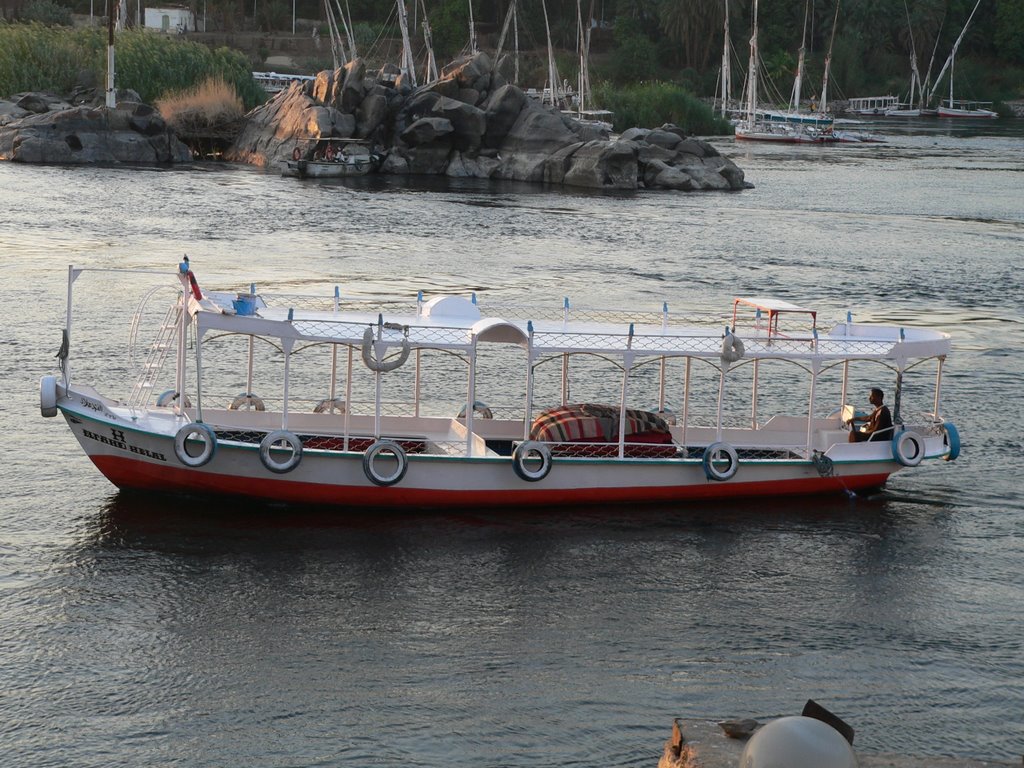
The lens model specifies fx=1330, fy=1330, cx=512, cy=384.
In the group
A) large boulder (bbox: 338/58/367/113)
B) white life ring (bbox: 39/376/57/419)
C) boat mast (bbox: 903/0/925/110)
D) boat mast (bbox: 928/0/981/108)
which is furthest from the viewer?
boat mast (bbox: 928/0/981/108)

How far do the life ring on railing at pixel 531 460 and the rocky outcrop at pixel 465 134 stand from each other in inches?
2461

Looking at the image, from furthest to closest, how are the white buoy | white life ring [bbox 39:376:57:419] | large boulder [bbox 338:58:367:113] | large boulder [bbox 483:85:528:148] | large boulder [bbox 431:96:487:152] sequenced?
large boulder [bbox 338:58:367:113] < large boulder [bbox 483:85:528:148] < large boulder [bbox 431:96:487:152] < white life ring [bbox 39:376:57:419] < the white buoy

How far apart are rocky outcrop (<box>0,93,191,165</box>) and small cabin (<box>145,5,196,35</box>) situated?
50.8 meters

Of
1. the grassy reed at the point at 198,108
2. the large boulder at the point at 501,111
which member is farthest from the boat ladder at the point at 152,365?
the grassy reed at the point at 198,108

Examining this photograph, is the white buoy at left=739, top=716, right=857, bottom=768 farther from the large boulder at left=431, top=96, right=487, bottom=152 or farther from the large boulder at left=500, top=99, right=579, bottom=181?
the large boulder at left=431, top=96, right=487, bottom=152

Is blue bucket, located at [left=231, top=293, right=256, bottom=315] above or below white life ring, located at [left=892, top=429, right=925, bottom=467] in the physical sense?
above

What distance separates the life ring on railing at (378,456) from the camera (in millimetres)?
21391

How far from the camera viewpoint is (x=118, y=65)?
92562 millimetres

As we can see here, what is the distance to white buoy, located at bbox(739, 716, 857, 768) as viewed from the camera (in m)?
8.67

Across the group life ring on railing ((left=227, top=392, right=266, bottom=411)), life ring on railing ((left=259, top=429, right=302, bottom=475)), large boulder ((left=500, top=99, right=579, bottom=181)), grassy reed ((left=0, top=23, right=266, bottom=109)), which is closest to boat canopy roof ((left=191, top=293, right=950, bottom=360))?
life ring on railing ((left=259, top=429, right=302, bottom=475))

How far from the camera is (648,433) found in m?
23.3

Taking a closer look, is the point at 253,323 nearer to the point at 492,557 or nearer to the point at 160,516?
the point at 160,516

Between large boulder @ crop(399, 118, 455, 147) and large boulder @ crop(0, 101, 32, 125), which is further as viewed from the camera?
large boulder @ crop(399, 118, 455, 147)

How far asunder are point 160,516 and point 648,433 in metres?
8.40
